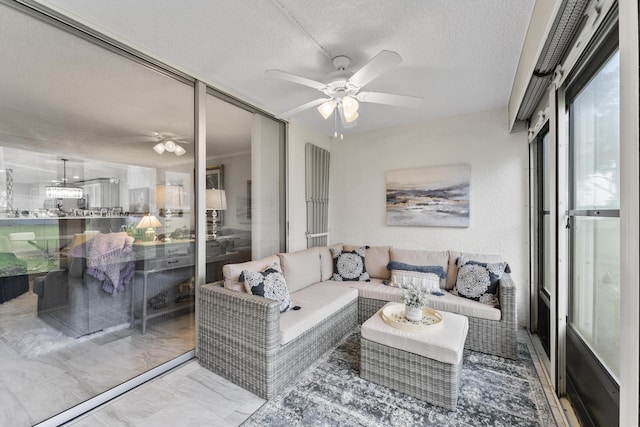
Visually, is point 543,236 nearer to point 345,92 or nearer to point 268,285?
point 345,92

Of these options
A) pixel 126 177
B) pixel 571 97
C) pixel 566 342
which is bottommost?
pixel 566 342

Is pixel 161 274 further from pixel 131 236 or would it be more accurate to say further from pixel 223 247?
pixel 223 247

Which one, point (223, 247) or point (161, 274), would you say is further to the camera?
point (223, 247)

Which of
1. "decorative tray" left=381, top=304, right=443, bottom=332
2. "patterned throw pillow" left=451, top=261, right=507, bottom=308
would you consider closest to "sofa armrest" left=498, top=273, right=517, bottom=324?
"patterned throw pillow" left=451, top=261, right=507, bottom=308

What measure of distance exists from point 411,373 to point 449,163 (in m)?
2.57

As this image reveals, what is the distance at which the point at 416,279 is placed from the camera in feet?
9.87

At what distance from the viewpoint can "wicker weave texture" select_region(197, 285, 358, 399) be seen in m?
1.94

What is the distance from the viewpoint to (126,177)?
6.62 feet

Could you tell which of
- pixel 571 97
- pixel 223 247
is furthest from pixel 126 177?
pixel 571 97

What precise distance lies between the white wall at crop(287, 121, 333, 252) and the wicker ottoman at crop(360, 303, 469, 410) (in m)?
1.78

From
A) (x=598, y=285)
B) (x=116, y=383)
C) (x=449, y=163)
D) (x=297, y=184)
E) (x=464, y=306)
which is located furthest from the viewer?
(x=297, y=184)

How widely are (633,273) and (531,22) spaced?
171 cm

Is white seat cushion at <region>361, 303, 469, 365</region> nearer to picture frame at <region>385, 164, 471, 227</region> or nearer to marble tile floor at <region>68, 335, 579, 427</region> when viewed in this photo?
marble tile floor at <region>68, 335, 579, 427</region>


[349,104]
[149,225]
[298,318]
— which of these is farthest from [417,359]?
[149,225]
